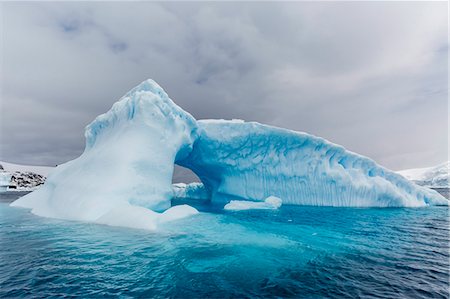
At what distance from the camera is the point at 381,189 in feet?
61.6

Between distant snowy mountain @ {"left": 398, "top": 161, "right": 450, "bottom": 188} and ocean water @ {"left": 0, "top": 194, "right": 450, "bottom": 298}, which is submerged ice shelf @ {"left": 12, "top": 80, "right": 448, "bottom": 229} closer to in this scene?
ocean water @ {"left": 0, "top": 194, "right": 450, "bottom": 298}

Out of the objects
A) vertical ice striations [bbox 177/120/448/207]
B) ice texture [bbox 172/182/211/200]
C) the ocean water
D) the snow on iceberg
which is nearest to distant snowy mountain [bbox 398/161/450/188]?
vertical ice striations [bbox 177/120/448/207]

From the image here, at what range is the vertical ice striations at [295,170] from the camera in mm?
18922

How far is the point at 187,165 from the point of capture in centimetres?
2364

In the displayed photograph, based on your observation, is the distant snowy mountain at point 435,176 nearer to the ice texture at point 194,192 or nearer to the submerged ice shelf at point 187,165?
the submerged ice shelf at point 187,165

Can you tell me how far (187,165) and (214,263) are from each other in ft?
60.8

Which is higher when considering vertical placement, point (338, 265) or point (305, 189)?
point (305, 189)

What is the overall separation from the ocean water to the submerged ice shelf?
1.96 meters

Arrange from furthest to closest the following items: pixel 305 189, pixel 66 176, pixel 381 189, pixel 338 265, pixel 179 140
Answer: pixel 305 189 → pixel 381 189 → pixel 179 140 → pixel 66 176 → pixel 338 265

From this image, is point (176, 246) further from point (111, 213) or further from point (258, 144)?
point (258, 144)

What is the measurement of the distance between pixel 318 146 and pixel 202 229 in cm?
1363

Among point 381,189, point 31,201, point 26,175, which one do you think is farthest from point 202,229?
point 26,175

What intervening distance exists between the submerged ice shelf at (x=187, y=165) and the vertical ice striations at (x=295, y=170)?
76 millimetres

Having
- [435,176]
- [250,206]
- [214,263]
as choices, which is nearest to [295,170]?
[250,206]
